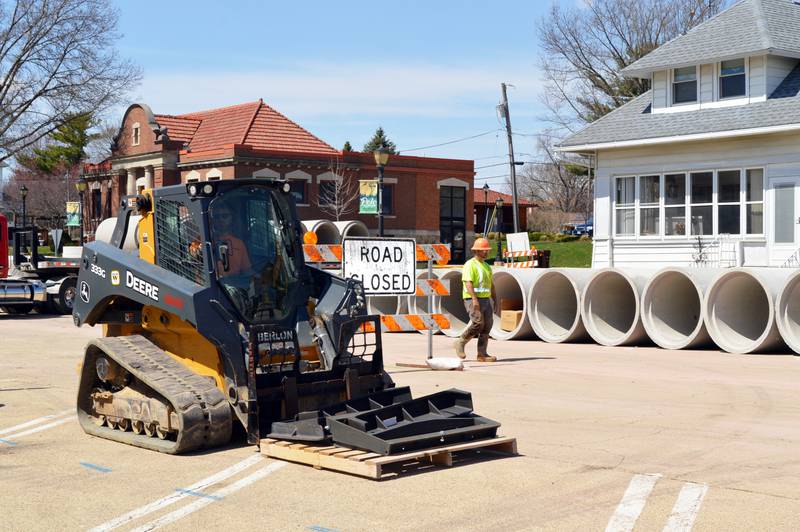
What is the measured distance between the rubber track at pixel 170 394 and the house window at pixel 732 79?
20.6m

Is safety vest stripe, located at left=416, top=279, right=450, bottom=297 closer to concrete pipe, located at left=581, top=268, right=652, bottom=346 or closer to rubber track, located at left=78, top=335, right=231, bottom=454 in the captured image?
concrete pipe, located at left=581, top=268, right=652, bottom=346

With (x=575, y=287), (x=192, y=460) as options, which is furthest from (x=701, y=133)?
(x=192, y=460)

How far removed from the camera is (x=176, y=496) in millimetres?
7324

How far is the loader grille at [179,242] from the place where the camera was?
29.9 ft

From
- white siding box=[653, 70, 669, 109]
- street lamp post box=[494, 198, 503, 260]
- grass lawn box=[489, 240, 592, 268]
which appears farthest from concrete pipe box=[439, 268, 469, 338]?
street lamp post box=[494, 198, 503, 260]

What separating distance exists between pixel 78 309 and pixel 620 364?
29.7ft

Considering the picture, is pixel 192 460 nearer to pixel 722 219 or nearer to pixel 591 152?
pixel 722 219

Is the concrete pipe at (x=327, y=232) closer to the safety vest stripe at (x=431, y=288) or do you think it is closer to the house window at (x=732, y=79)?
the house window at (x=732, y=79)

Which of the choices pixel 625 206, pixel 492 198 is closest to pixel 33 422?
pixel 625 206

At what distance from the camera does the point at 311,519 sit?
6672 millimetres

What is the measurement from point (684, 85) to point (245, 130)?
27390mm

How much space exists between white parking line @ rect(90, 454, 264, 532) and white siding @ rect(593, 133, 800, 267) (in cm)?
1921

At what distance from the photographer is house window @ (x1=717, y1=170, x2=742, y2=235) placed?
25.3 metres

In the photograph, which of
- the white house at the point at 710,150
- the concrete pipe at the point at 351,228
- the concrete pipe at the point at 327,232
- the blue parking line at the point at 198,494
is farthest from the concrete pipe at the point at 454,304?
the concrete pipe at the point at 351,228
